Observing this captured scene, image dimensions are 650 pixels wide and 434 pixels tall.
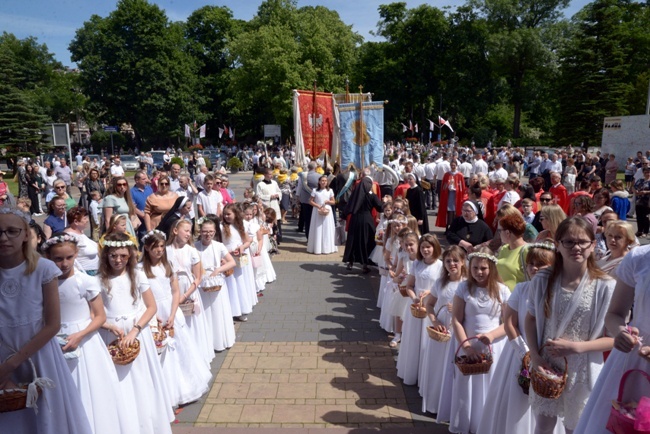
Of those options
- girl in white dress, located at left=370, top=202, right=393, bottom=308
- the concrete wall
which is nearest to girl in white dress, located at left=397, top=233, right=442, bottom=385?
girl in white dress, located at left=370, top=202, right=393, bottom=308

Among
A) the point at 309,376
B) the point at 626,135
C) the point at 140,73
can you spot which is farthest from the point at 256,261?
the point at 140,73

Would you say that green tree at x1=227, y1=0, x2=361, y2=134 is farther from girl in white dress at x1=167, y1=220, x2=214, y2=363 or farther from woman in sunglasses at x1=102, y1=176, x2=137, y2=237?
girl in white dress at x1=167, y1=220, x2=214, y2=363

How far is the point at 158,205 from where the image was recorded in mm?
8703

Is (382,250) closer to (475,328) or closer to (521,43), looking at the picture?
(475,328)

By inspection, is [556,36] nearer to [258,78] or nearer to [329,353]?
[258,78]

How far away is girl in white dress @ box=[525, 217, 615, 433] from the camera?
3039 mm

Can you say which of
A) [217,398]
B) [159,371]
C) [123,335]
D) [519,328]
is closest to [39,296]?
[123,335]

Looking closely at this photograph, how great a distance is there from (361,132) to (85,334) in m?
10.2

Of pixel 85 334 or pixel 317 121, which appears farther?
pixel 317 121

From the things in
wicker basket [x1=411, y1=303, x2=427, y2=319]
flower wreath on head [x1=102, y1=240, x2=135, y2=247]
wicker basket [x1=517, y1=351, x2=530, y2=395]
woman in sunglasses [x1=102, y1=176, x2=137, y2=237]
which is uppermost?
flower wreath on head [x1=102, y1=240, x2=135, y2=247]

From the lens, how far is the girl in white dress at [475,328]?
4031 millimetres

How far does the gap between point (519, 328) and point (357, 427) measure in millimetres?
1986

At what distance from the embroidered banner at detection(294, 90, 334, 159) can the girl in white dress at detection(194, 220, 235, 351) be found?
9.03 metres

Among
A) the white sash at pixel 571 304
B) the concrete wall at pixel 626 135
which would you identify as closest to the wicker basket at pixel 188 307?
the white sash at pixel 571 304
